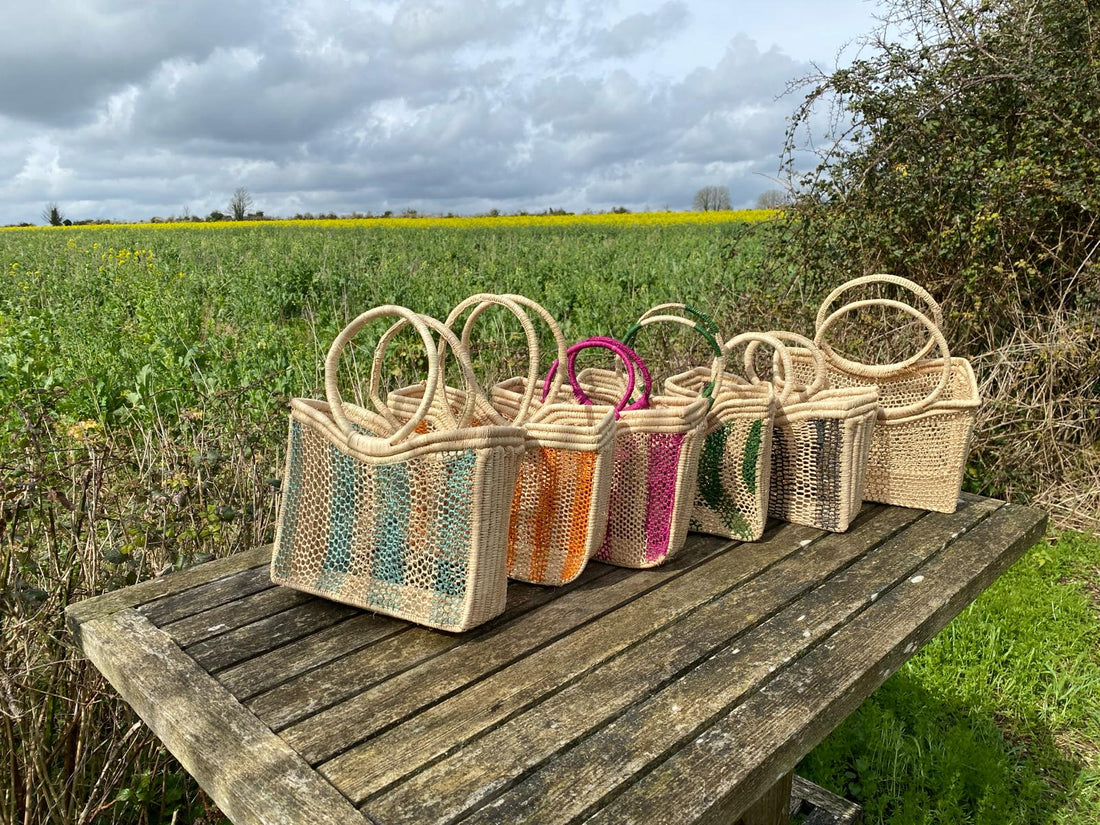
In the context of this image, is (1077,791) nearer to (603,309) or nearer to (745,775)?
(745,775)

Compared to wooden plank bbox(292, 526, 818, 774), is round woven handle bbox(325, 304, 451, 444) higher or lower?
higher

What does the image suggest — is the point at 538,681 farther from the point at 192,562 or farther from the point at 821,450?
the point at 192,562

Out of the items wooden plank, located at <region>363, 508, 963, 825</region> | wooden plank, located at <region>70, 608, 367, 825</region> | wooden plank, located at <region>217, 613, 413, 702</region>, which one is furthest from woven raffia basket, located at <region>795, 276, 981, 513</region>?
wooden plank, located at <region>70, 608, 367, 825</region>

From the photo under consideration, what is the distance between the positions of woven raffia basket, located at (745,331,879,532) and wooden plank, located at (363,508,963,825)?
8 centimetres

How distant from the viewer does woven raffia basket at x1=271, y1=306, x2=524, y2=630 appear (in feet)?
4.53

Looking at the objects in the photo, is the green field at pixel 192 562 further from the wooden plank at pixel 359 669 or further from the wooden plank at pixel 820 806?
the wooden plank at pixel 359 669

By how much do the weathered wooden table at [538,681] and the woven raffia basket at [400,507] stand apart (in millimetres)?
68

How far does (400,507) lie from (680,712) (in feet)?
1.92

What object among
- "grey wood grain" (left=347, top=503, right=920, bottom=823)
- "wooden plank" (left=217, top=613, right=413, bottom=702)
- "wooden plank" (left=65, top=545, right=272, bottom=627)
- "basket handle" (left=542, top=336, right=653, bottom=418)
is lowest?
"wooden plank" (left=65, top=545, right=272, bottom=627)

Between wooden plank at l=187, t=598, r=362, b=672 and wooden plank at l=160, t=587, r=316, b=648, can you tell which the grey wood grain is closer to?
wooden plank at l=187, t=598, r=362, b=672

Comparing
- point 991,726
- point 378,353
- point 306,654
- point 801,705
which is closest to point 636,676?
point 801,705

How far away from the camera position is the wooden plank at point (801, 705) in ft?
3.42

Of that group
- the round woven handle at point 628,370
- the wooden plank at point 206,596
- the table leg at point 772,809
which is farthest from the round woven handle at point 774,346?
the wooden plank at point 206,596

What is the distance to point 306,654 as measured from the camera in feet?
4.58
